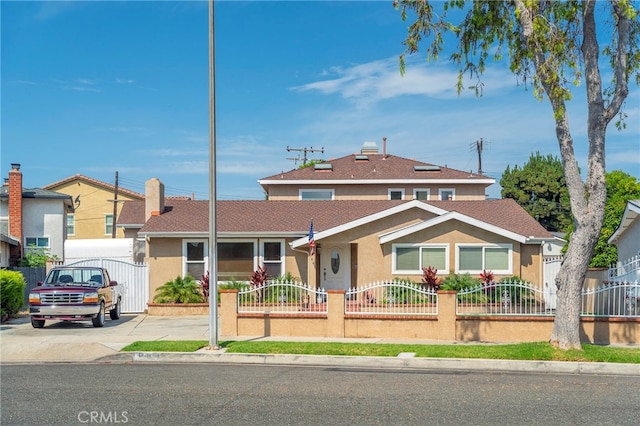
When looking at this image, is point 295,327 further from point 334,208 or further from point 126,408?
point 334,208

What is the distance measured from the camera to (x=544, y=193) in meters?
58.6

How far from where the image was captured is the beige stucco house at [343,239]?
960 inches

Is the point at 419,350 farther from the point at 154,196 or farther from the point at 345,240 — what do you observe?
the point at 154,196

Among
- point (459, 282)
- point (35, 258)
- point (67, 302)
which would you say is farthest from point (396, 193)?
point (67, 302)

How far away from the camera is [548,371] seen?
1342 centimetres

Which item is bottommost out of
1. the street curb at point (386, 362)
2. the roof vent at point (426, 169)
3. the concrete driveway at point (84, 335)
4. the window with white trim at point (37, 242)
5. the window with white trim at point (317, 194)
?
the street curb at point (386, 362)

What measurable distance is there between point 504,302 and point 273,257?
438 inches

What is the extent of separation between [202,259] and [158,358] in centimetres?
1198

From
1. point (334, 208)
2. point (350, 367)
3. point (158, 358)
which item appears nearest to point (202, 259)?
point (334, 208)

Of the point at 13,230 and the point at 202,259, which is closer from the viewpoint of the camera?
the point at 202,259

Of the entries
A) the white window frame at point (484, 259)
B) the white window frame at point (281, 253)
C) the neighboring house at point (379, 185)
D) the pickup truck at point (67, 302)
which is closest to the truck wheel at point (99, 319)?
the pickup truck at point (67, 302)

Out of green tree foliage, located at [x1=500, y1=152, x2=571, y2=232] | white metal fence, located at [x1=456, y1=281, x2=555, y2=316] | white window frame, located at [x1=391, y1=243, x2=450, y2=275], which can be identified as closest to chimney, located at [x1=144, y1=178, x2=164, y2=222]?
white window frame, located at [x1=391, y1=243, x2=450, y2=275]

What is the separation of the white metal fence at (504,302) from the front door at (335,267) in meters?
7.17

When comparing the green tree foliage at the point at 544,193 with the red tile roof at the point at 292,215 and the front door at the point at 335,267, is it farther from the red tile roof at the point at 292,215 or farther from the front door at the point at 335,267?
the front door at the point at 335,267
